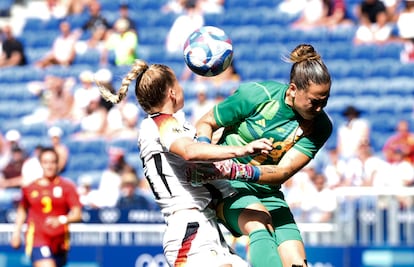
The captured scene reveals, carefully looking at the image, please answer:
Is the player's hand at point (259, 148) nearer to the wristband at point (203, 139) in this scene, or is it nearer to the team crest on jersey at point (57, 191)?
the wristband at point (203, 139)

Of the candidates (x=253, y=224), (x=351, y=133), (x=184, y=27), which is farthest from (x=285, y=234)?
(x=184, y=27)

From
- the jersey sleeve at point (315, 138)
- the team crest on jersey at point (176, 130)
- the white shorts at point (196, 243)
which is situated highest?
the team crest on jersey at point (176, 130)

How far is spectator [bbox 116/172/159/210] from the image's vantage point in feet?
39.3

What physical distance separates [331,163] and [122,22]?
5.08m

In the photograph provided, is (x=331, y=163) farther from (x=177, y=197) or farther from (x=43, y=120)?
(x=177, y=197)

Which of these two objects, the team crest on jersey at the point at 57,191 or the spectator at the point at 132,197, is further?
the spectator at the point at 132,197

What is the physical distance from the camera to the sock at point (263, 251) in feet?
19.2

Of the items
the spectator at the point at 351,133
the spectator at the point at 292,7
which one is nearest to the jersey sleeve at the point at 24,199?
the spectator at the point at 351,133

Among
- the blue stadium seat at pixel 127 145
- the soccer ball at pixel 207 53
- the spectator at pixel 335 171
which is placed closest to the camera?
the soccer ball at pixel 207 53

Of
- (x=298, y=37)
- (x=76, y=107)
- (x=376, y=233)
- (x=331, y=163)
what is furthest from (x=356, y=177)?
(x=76, y=107)

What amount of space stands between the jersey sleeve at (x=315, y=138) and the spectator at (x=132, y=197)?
19.3 feet

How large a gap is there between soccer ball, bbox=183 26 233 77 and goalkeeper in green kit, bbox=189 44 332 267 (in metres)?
0.18

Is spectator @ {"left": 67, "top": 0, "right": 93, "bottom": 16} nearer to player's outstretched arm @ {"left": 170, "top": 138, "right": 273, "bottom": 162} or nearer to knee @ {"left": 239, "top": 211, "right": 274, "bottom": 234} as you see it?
knee @ {"left": 239, "top": 211, "right": 274, "bottom": 234}

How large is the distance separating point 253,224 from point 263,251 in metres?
0.17
